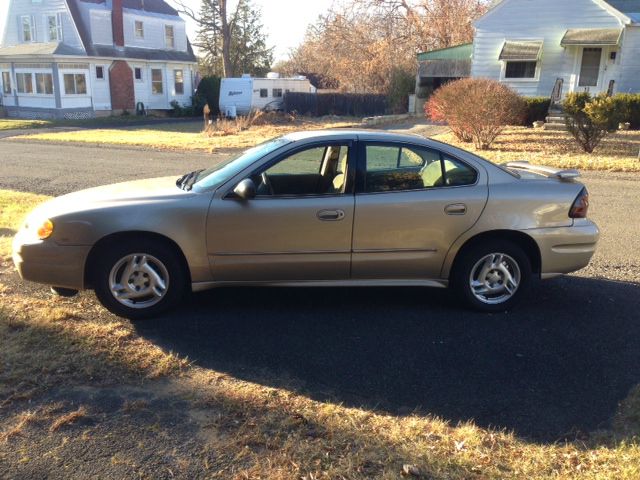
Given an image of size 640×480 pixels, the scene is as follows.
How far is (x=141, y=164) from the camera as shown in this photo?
1472 cm

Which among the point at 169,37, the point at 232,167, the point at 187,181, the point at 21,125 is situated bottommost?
the point at 21,125

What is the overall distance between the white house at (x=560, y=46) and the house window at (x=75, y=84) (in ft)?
72.3

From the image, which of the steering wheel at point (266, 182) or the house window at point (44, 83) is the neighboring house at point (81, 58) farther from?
the steering wheel at point (266, 182)

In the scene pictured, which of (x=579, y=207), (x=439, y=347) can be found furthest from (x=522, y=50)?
(x=439, y=347)

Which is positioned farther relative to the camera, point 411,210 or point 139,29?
point 139,29

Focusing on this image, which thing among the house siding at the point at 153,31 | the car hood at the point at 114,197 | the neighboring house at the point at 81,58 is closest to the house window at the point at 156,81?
the neighboring house at the point at 81,58

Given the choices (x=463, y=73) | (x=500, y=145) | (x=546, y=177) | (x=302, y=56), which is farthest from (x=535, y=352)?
(x=302, y=56)

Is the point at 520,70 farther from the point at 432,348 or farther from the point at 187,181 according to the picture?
the point at 432,348

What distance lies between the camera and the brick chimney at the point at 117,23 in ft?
114

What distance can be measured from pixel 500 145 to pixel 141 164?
34.7ft

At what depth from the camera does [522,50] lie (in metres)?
25.2

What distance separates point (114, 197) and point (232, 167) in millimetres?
997

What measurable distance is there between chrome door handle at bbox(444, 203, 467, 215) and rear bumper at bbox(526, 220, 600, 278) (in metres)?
0.59

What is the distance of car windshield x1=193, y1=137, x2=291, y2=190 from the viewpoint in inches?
186
